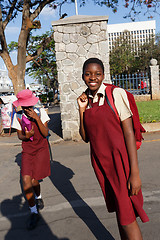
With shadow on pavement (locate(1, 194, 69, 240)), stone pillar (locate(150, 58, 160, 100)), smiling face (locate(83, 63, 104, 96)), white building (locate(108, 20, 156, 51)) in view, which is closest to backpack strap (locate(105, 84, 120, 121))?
smiling face (locate(83, 63, 104, 96))

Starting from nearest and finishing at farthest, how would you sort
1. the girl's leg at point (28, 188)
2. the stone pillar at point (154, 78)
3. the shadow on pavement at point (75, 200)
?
the shadow on pavement at point (75, 200) → the girl's leg at point (28, 188) → the stone pillar at point (154, 78)

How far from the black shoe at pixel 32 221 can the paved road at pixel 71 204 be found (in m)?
0.06

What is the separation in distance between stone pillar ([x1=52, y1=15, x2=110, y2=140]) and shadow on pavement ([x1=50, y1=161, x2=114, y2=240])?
3067 mm

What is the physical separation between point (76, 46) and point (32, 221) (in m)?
5.88

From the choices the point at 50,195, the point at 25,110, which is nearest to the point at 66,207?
the point at 50,195

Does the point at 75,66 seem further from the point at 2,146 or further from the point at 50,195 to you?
the point at 50,195

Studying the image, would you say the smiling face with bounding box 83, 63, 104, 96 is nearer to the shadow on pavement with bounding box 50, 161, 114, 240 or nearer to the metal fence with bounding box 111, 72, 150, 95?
the shadow on pavement with bounding box 50, 161, 114, 240

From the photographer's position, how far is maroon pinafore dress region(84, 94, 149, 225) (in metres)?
2.04

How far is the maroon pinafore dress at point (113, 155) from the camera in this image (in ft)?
6.71

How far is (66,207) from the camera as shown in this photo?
375 cm

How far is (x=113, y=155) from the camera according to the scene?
2084mm

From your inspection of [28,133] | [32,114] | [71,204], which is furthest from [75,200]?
[32,114]

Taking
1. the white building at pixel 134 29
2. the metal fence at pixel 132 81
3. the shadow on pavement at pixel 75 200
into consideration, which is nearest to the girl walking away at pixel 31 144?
the shadow on pavement at pixel 75 200

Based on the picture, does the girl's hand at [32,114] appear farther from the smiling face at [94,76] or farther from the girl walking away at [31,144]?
the smiling face at [94,76]
